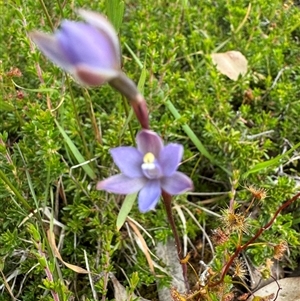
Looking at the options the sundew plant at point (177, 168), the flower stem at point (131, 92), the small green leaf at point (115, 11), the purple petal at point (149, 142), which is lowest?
the sundew plant at point (177, 168)

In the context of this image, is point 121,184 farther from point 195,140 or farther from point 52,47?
point 195,140

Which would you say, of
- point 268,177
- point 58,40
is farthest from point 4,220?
point 58,40

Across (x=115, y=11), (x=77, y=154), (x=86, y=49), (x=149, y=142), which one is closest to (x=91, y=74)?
(x=86, y=49)

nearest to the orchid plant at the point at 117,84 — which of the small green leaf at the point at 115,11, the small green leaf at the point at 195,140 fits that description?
the small green leaf at the point at 115,11

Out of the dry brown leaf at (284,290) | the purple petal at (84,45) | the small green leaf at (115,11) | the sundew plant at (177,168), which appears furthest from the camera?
the dry brown leaf at (284,290)

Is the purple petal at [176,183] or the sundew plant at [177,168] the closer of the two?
the purple petal at [176,183]

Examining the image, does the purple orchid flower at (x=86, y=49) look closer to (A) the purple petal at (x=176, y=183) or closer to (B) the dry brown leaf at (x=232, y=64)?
(A) the purple petal at (x=176, y=183)

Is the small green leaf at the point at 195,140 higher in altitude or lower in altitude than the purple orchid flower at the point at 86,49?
lower
